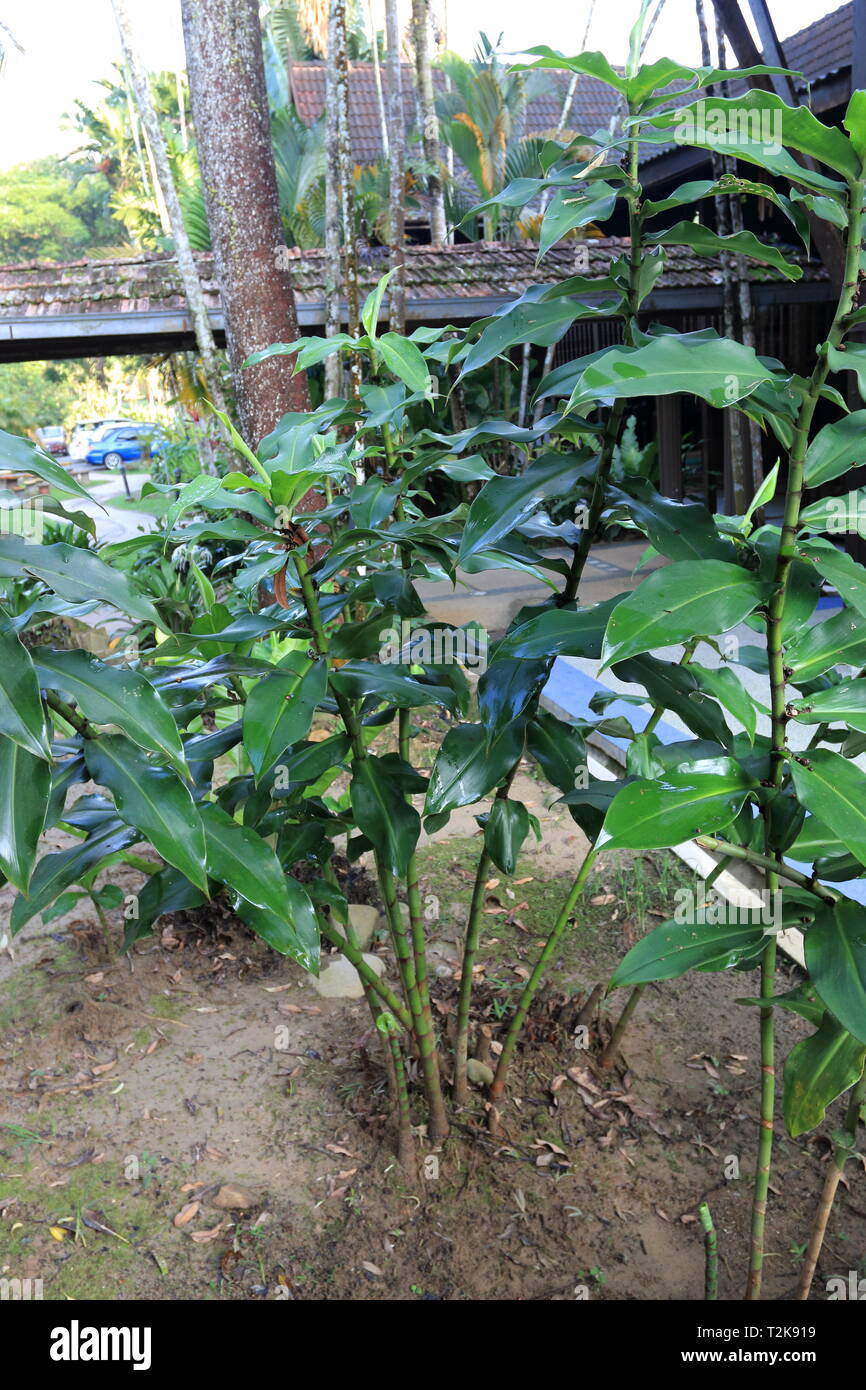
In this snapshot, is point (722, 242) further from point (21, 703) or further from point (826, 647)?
point (21, 703)

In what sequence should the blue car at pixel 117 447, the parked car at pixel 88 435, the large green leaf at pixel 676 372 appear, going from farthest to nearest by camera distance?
the parked car at pixel 88 435, the blue car at pixel 117 447, the large green leaf at pixel 676 372

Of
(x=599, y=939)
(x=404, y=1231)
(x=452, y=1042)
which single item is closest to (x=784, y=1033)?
(x=599, y=939)

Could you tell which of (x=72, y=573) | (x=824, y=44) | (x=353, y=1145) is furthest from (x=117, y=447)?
(x=72, y=573)

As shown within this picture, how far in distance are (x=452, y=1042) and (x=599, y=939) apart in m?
0.87

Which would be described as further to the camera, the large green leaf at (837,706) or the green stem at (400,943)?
the green stem at (400,943)

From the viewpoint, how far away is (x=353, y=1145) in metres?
2.41

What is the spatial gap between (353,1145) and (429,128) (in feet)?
41.9

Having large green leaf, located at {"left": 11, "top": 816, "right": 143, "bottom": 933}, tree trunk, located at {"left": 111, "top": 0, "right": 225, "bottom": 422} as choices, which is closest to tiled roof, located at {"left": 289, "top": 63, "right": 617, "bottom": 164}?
tree trunk, located at {"left": 111, "top": 0, "right": 225, "bottom": 422}

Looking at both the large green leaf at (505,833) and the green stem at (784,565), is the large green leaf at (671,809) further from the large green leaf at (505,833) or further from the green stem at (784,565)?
the large green leaf at (505,833)

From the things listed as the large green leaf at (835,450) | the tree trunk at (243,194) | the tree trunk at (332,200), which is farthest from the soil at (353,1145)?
the tree trunk at (332,200)

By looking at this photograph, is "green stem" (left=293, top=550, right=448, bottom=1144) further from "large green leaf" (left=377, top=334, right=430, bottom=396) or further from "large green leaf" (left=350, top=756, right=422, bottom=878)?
"large green leaf" (left=377, top=334, right=430, bottom=396)

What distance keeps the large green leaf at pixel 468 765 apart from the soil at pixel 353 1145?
1.08 m

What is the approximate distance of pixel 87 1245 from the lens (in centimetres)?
221

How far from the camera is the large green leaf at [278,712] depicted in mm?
1532
